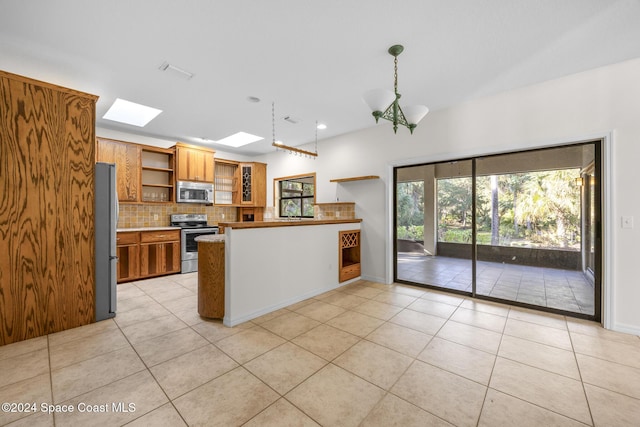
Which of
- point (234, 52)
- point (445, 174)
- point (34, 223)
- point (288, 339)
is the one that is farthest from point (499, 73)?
point (34, 223)

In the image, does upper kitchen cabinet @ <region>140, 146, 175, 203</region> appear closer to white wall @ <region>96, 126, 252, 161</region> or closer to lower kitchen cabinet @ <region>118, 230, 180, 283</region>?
white wall @ <region>96, 126, 252, 161</region>

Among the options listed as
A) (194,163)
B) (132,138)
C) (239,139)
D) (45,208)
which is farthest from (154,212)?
(45,208)

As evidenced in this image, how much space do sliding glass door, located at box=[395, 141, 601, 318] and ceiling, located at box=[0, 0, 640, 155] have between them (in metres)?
1.10

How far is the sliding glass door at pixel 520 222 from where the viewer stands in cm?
315

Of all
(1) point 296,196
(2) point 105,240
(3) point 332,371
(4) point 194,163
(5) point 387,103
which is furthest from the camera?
(1) point 296,196

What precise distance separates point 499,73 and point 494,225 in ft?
6.77

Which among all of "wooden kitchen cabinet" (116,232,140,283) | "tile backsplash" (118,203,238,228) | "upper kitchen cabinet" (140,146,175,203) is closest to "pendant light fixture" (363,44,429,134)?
"wooden kitchen cabinet" (116,232,140,283)

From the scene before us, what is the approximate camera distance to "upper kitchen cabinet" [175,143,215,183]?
5.20 metres

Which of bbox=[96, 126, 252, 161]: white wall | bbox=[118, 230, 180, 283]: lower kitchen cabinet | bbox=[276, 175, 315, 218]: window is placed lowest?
bbox=[118, 230, 180, 283]: lower kitchen cabinet

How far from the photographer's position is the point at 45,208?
101 inches

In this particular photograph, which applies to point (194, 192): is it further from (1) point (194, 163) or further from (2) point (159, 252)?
(2) point (159, 252)

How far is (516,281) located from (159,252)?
609 cm

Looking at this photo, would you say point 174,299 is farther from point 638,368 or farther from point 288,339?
point 638,368

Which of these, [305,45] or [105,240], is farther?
[105,240]
